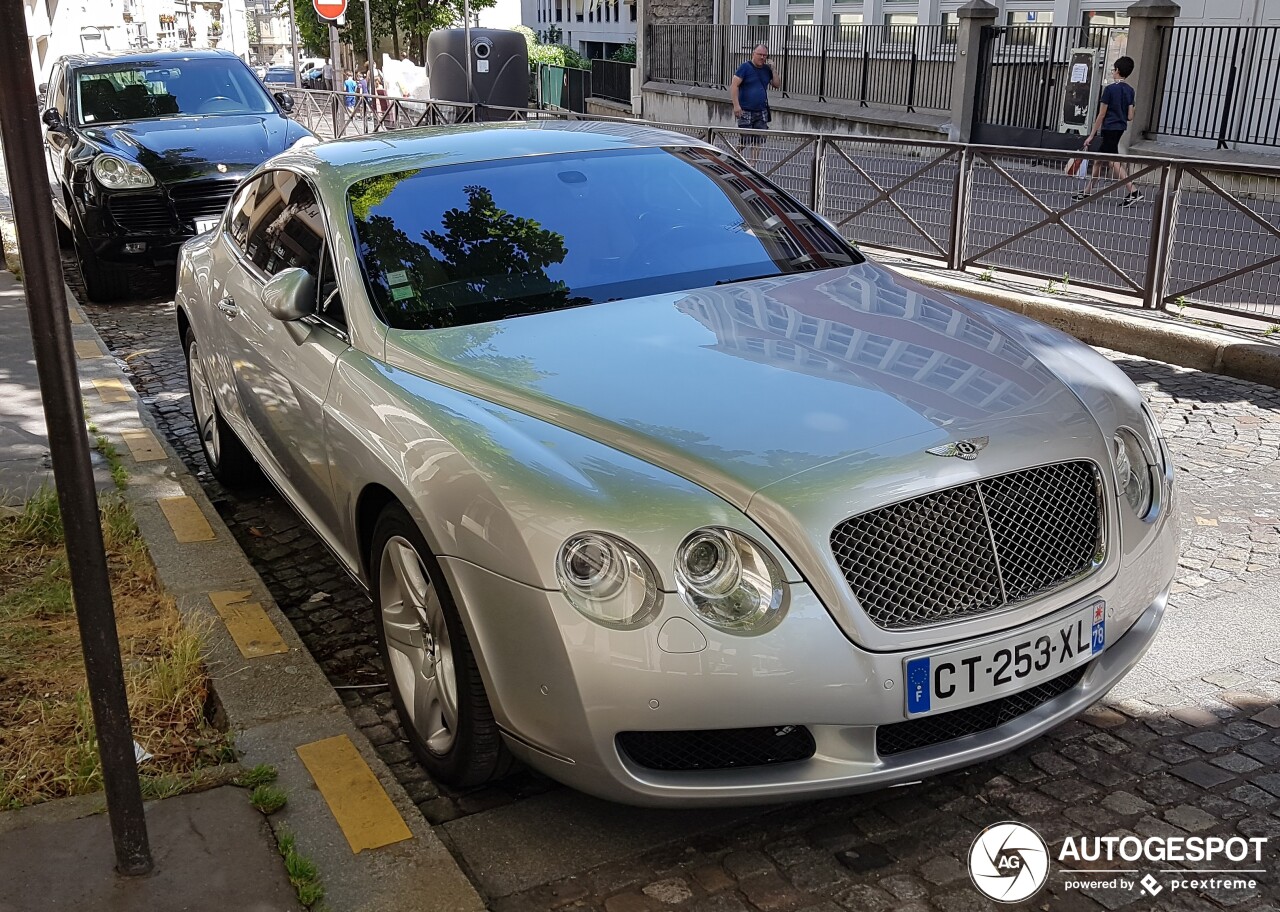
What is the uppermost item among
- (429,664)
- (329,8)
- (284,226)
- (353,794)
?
(329,8)

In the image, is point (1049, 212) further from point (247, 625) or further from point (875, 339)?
point (247, 625)

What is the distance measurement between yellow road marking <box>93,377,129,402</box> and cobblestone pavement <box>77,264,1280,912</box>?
2.92 meters

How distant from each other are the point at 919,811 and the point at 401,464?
64.1 inches

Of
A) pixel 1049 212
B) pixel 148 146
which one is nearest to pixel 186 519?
pixel 148 146

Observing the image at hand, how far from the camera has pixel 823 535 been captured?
2785 millimetres

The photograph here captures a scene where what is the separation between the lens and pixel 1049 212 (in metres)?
9.44

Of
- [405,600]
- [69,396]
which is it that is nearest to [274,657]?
[405,600]

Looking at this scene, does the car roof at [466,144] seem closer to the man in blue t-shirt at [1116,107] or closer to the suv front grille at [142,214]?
the suv front grille at [142,214]

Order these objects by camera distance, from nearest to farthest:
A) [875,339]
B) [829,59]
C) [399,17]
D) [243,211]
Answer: [875,339] < [243,211] < [829,59] < [399,17]

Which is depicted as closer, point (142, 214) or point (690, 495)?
point (690, 495)

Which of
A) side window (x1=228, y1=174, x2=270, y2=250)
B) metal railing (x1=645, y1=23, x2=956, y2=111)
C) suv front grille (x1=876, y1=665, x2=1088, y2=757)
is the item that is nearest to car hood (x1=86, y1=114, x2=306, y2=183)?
side window (x1=228, y1=174, x2=270, y2=250)

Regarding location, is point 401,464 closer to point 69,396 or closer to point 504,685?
point 504,685

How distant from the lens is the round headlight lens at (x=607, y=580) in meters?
2.75

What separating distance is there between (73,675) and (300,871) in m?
1.53
